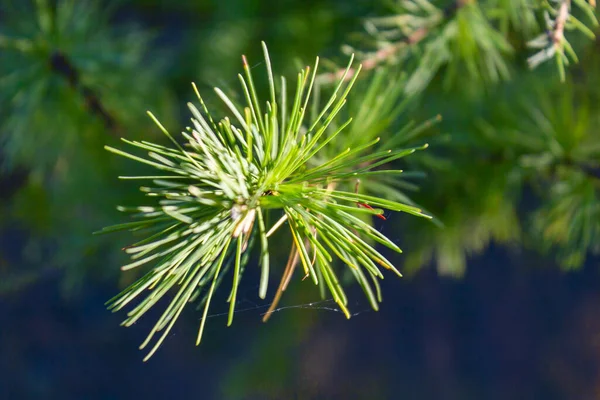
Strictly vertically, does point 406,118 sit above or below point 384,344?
above

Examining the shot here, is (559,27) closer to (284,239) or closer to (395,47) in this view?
(395,47)

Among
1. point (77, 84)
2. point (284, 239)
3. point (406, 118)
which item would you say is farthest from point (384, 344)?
point (77, 84)

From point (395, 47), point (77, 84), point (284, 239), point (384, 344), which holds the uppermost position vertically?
point (77, 84)

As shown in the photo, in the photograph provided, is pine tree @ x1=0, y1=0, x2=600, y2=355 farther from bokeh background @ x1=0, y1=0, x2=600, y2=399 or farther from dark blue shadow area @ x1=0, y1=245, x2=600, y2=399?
dark blue shadow area @ x1=0, y1=245, x2=600, y2=399

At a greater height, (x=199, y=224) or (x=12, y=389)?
(x=199, y=224)

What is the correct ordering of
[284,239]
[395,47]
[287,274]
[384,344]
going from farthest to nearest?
[384,344] < [284,239] < [395,47] < [287,274]

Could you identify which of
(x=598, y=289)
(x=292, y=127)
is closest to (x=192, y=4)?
(x=292, y=127)

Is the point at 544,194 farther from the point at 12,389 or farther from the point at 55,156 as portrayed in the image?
the point at 12,389

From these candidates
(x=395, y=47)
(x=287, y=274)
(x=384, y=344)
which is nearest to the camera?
(x=287, y=274)

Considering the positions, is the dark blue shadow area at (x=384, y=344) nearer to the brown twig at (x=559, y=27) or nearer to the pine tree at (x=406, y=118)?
the pine tree at (x=406, y=118)
